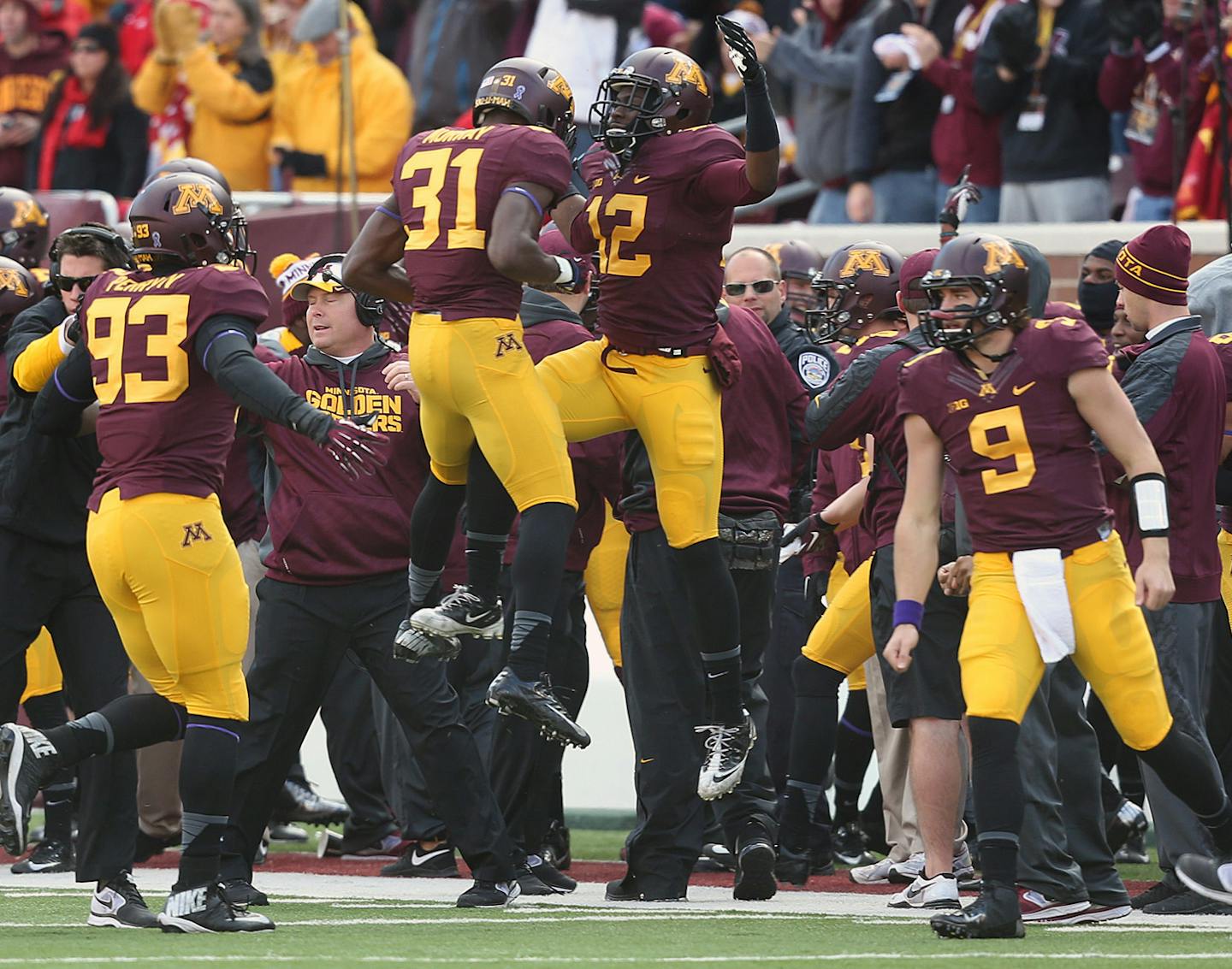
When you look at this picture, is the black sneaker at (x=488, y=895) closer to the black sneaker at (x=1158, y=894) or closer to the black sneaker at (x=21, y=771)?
the black sneaker at (x=21, y=771)

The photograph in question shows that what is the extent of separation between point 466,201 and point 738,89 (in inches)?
277

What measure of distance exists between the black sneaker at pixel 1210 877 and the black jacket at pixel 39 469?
4.15 metres

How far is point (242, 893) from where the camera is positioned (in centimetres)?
767

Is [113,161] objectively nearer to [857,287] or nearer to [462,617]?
[857,287]

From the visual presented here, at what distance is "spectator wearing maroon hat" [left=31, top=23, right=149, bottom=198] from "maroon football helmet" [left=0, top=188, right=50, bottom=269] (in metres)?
4.62

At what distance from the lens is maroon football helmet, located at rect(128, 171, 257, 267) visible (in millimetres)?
7141

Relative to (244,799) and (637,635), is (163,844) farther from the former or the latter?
(637,635)

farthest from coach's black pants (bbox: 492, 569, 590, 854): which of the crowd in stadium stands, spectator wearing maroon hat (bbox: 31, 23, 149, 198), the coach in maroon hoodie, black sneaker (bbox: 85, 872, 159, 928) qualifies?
spectator wearing maroon hat (bbox: 31, 23, 149, 198)

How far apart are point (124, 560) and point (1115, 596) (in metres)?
3.02

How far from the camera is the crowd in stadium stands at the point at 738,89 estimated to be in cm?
1208

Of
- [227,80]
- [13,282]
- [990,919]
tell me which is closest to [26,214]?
[13,282]

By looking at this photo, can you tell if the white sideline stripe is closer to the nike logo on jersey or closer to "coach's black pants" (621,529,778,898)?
"coach's black pants" (621,529,778,898)

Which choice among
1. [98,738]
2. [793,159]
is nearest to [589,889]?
[98,738]

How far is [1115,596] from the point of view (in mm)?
6824
